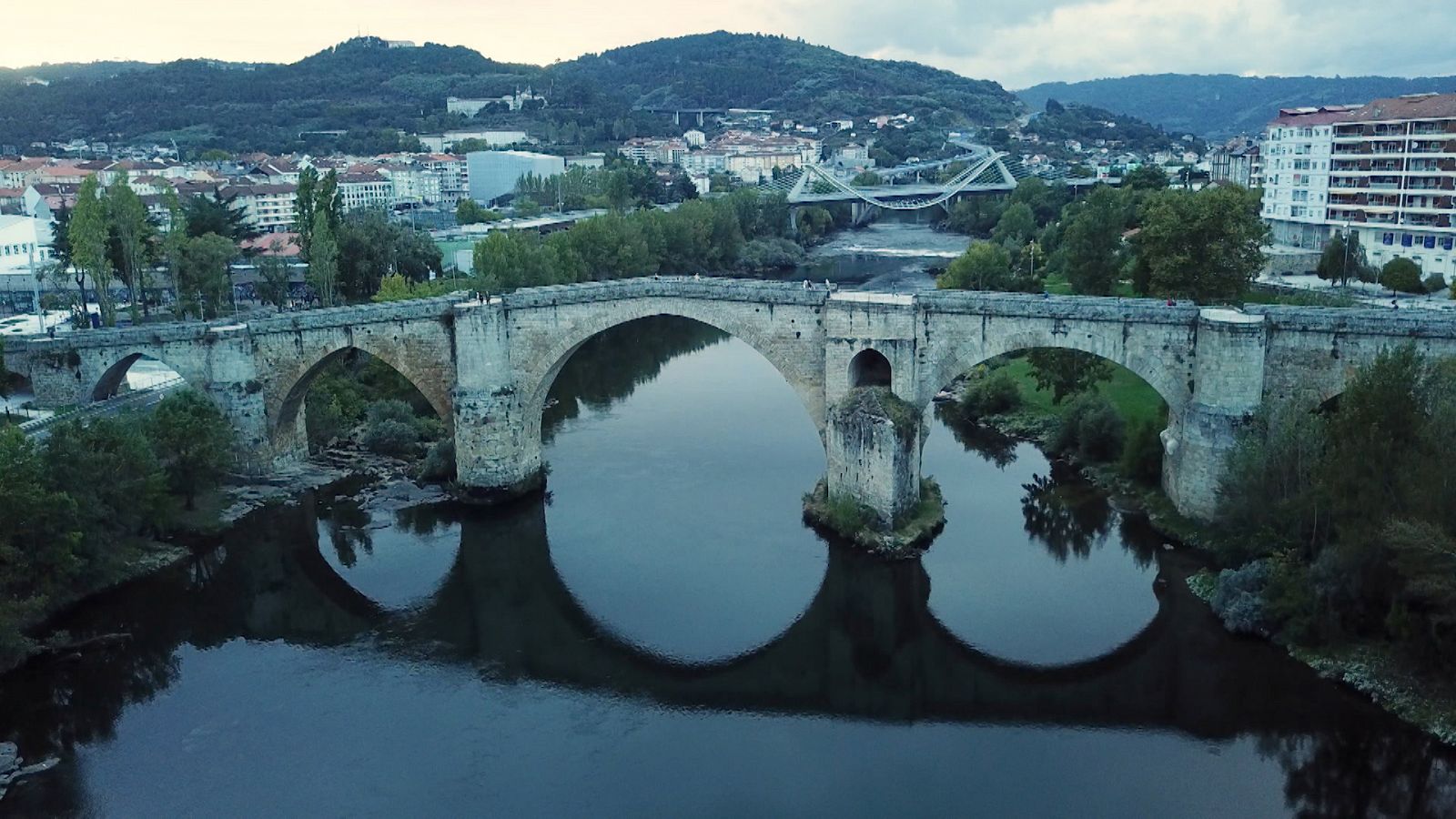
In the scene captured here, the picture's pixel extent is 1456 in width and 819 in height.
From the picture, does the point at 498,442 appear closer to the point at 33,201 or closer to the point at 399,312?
the point at 399,312

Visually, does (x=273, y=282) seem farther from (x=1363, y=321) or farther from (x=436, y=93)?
(x=436, y=93)

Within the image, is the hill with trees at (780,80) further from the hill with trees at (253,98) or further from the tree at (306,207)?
the tree at (306,207)

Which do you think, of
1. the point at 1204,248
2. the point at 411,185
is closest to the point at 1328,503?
the point at 1204,248

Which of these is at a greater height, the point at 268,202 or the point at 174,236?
the point at 268,202

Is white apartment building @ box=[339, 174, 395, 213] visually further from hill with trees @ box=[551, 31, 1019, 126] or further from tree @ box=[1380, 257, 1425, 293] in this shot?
hill with trees @ box=[551, 31, 1019, 126]

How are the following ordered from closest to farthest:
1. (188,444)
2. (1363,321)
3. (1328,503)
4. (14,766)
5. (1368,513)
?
(14,766), (1368,513), (1328,503), (1363,321), (188,444)

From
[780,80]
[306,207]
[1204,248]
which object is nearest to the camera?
[1204,248]

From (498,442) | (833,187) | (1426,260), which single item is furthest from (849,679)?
(833,187)
